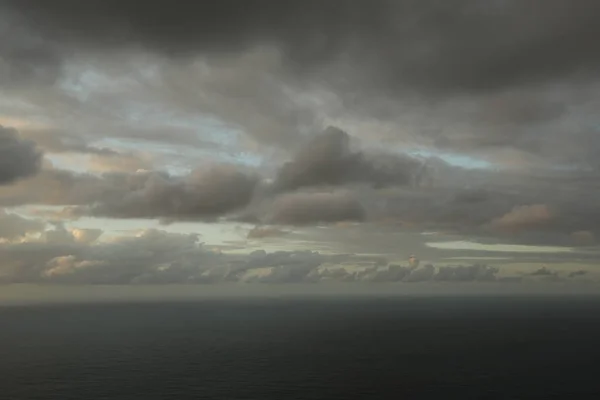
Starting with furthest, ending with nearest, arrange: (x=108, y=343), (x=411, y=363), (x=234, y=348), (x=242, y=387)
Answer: (x=108, y=343)
(x=234, y=348)
(x=411, y=363)
(x=242, y=387)

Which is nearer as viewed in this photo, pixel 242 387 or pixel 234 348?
pixel 242 387

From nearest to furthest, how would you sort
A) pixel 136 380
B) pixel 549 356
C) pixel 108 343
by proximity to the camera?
pixel 136 380 → pixel 549 356 → pixel 108 343

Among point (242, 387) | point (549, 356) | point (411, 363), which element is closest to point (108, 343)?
point (242, 387)

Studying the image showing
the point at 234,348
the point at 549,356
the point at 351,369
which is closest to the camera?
the point at 351,369

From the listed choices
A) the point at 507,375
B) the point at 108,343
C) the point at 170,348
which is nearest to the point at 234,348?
the point at 170,348

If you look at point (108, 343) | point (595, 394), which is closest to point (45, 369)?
point (108, 343)

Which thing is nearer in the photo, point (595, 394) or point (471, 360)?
point (595, 394)

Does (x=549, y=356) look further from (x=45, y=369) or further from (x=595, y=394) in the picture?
(x=45, y=369)

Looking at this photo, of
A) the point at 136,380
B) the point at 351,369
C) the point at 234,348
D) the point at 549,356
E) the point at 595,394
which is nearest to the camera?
the point at 595,394

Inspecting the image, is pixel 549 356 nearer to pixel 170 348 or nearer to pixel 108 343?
pixel 170 348
